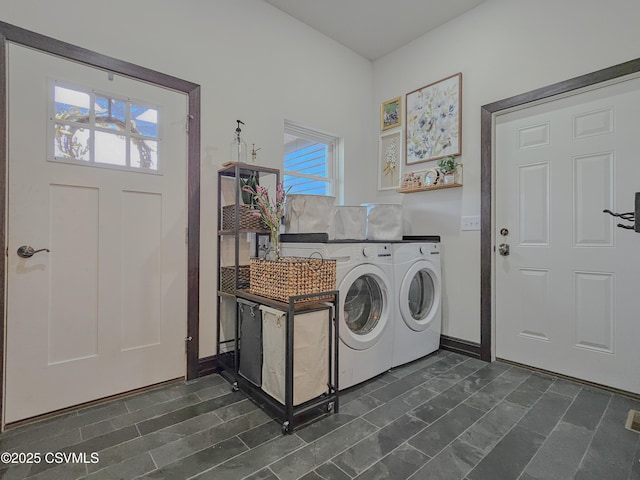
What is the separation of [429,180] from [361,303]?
1.33m

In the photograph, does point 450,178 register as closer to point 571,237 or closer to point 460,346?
point 571,237

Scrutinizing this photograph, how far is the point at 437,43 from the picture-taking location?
290cm

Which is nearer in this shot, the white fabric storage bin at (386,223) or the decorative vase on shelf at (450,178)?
the white fabric storage bin at (386,223)

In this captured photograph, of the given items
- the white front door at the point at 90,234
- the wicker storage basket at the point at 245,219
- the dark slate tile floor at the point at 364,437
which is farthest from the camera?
the wicker storage basket at the point at 245,219

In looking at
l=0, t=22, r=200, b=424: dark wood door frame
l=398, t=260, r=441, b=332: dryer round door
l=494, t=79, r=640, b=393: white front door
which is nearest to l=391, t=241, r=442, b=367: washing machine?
l=398, t=260, r=441, b=332: dryer round door

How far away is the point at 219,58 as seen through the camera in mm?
2346

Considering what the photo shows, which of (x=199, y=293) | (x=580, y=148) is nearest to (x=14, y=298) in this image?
(x=199, y=293)

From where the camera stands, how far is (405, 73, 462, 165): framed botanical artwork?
2748mm

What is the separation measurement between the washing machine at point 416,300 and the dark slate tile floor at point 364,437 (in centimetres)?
39

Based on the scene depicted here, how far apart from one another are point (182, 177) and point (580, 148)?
2.68 meters

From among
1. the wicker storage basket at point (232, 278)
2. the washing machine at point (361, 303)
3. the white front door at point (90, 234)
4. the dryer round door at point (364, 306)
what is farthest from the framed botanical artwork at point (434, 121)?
the white front door at point (90, 234)

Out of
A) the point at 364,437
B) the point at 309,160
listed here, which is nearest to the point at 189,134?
the point at 309,160

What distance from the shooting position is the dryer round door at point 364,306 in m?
2.03

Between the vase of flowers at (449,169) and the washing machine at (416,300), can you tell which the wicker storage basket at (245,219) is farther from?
the vase of flowers at (449,169)
